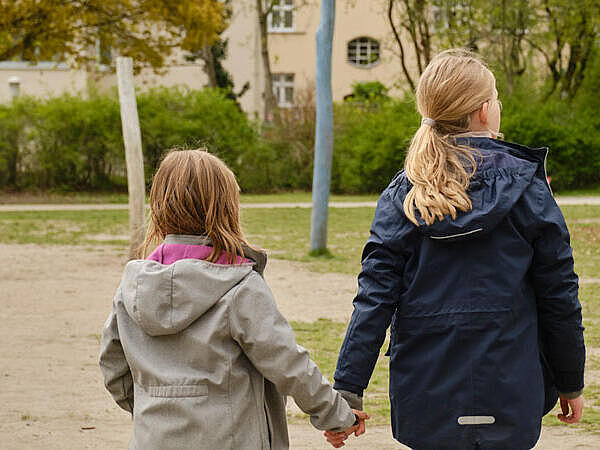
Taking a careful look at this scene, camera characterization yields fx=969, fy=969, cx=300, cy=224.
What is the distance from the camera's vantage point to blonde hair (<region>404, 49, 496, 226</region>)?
8.66 ft

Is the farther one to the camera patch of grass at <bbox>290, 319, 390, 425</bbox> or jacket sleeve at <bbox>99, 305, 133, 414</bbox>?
patch of grass at <bbox>290, 319, 390, 425</bbox>

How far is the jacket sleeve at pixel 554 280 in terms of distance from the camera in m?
2.60

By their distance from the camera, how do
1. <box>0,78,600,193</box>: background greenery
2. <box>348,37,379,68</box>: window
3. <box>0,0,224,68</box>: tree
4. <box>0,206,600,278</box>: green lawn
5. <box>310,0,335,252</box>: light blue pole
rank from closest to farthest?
<box>0,206,600,278</box>: green lawn, <box>310,0,335,252</box>: light blue pole, <box>0,0,224,68</box>: tree, <box>0,78,600,193</box>: background greenery, <box>348,37,379,68</box>: window

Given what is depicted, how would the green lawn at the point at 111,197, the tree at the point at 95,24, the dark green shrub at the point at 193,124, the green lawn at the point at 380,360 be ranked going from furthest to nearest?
the dark green shrub at the point at 193,124 → the green lawn at the point at 111,197 → the tree at the point at 95,24 → the green lawn at the point at 380,360

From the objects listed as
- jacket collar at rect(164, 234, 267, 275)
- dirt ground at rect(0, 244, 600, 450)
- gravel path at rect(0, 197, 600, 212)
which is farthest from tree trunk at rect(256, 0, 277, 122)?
jacket collar at rect(164, 234, 267, 275)

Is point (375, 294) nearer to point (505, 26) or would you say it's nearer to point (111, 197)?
point (111, 197)

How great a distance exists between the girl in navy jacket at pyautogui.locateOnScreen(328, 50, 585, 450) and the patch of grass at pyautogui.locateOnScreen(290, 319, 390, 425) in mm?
2566

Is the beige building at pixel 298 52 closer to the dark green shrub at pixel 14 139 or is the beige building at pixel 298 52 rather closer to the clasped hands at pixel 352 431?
the dark green shrub at pixel 14 139

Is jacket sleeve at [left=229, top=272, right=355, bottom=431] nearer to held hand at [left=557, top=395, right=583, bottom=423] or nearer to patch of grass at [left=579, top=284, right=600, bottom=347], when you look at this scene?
held hand at [left=557, top=395, right=583, bottom=423]

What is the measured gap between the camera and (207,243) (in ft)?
8.95

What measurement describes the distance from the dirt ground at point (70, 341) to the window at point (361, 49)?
29.1m

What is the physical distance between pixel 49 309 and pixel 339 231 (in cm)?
778

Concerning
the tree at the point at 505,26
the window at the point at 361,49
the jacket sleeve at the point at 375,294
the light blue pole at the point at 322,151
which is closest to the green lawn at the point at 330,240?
the light blue pole at the point at 322,151

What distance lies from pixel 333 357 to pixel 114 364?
407 centimetres
